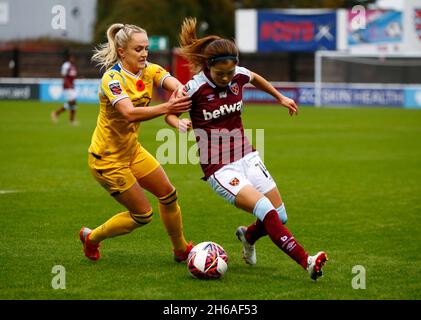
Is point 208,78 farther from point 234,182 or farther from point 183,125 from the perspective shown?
point 234,182

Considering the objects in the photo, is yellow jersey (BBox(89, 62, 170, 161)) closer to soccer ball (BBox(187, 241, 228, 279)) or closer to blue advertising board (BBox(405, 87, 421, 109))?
soccer ball (BBox(187, 241, 228, 279))

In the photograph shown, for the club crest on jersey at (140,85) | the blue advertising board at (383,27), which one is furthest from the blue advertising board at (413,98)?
the club crest on jersey at (140,85)

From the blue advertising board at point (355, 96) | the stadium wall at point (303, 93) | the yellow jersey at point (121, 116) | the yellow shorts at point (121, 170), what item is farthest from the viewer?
the stadium wall at point (303, 93)

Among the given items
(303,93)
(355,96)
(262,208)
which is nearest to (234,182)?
(262,208)

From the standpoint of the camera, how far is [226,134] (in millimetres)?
7426

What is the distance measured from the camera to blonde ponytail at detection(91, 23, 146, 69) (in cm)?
750

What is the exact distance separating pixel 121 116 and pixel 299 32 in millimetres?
35956

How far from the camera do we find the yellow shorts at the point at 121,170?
7703 millimetres

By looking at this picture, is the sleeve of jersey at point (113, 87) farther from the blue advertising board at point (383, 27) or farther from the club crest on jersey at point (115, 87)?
the blue advertising board at point (383, 27)

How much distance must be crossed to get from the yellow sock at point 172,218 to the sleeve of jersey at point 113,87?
3.73 ft

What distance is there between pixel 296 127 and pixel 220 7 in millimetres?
33905

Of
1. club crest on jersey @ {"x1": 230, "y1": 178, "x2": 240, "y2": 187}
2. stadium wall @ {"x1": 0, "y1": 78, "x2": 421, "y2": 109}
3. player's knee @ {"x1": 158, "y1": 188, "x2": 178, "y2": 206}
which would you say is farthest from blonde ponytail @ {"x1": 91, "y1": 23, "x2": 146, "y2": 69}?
stadium wall @ {"x1": 0, "y1": 78, "x2": 421, "y2": 109}

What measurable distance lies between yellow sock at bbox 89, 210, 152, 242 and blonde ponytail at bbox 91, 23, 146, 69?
1450 mm
